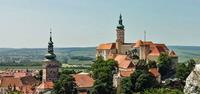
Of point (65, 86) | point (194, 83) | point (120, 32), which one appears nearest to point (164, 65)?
point (65, 86)

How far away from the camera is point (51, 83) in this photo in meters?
80.5

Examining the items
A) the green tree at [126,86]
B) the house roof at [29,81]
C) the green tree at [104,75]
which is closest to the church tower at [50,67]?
the green tree at [104,75]

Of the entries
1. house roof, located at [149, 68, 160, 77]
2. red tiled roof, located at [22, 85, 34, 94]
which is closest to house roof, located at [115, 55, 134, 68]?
house roof, located at [149, 68, 160, 77]

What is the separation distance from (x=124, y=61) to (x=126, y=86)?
46.7 ft

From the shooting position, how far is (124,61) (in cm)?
8431

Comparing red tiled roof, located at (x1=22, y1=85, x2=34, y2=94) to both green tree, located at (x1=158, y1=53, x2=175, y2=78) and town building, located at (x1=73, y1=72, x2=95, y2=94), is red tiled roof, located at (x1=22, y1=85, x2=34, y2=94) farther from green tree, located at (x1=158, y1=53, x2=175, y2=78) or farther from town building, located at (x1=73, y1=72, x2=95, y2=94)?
green tree, located at (x1=158, y1=53, x2=175, y2=78)

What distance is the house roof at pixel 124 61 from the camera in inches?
3204

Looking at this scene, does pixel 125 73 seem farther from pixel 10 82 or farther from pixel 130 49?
pixel 10 82

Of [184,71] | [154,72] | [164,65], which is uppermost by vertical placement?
[164,65]

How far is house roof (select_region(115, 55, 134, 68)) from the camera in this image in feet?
267

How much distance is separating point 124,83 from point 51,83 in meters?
14.6

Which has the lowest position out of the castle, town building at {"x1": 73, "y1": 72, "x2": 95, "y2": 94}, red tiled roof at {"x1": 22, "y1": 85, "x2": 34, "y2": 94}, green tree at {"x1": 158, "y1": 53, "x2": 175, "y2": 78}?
red tiled roof at {"x1": 22, "y1": 85, "x2": 34, "y2": 94}

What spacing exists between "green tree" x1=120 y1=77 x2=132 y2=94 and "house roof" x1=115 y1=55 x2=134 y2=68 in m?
9.35

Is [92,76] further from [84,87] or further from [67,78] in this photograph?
[67,78]
